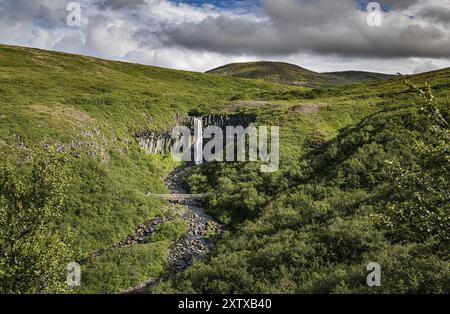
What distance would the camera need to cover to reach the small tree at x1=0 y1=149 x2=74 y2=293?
58.9 ft

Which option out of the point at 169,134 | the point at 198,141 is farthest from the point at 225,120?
the point at 169,134

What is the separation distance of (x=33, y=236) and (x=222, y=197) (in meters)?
23.8

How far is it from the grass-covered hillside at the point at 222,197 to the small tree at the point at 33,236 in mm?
73

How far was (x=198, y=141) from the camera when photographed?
61.8 metres

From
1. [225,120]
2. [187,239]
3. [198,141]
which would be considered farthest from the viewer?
[225,120]

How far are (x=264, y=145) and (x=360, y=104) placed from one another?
2561cm

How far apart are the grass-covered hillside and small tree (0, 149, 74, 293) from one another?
7cm

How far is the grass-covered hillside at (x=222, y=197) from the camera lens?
19.2 meters

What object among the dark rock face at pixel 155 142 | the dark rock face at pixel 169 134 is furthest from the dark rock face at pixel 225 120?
the dark rock face at pixel 155 142

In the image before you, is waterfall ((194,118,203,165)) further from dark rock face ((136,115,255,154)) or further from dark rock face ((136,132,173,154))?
dark rock face ((136,132,173,154))

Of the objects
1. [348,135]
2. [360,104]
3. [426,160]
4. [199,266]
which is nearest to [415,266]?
[426,160]

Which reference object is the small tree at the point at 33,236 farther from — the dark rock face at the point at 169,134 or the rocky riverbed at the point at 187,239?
the dark rock face at the point at 169,134

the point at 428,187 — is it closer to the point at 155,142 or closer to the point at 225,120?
the point at 155,142
